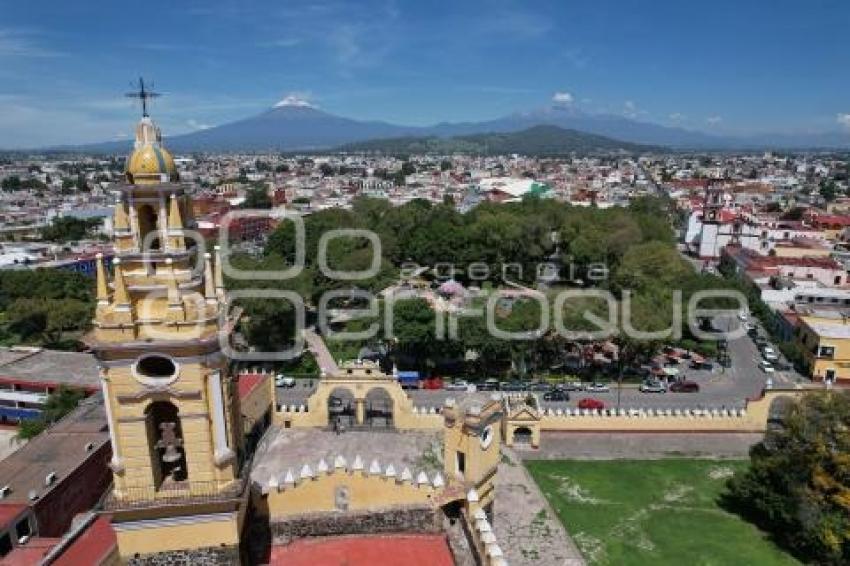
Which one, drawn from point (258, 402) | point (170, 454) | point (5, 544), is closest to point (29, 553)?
point (5, 544)

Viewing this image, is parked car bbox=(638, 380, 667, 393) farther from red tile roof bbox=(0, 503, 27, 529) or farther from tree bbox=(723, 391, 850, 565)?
red tile roof bbox=(0, 503, 27, 529)

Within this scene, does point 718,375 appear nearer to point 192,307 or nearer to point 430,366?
point 430,366

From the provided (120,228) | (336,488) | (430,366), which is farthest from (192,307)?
(430,366)

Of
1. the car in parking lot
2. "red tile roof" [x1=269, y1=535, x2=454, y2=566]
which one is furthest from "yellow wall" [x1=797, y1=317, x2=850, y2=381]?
"red tile roof" [x1=269, y1=535, x2=454, y2=566]

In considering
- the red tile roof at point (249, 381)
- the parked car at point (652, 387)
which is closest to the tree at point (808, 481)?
the parked car at point (652, 387)

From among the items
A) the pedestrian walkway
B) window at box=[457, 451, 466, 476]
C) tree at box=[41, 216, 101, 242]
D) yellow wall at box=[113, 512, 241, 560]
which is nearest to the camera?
yellow wall at box=[113, 512, 241, 560]

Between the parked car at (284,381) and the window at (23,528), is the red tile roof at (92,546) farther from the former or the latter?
the parked car at (284,381)

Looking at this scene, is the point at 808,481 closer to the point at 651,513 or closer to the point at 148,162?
the point at 651,513
